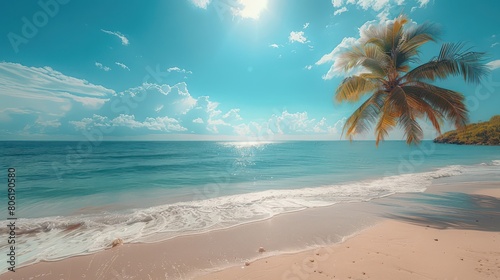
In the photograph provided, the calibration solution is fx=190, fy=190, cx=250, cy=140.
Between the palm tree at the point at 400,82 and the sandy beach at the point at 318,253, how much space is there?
500cm

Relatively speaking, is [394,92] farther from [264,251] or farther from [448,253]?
[264,251]

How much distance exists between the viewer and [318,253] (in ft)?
13.4

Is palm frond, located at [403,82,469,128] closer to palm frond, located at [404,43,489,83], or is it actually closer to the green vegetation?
palm frond, located at [404,43,489,83]

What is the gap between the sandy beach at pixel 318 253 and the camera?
344cm

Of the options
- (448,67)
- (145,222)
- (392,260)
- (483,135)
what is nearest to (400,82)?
(448,67)

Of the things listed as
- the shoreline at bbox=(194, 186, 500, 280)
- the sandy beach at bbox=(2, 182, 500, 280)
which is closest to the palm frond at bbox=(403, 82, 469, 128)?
the sandy beach at bbox=(2, 182, 500, 280)

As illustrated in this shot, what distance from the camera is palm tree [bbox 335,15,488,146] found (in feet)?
29.0

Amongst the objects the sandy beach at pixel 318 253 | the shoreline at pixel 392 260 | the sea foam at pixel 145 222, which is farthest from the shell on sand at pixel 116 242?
the shoreline at pixel 392 260

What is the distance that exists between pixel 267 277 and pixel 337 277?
3.91 ft

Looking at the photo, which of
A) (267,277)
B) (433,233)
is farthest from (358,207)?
(267,277)

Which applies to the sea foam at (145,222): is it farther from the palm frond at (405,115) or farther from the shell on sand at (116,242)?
the palm frond at (405,115)

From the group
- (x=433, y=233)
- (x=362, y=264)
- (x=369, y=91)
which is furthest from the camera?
(x=369, y=91)

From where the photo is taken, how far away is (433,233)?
486 cm

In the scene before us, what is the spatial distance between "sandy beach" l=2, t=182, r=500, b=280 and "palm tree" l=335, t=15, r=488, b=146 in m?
5.00
